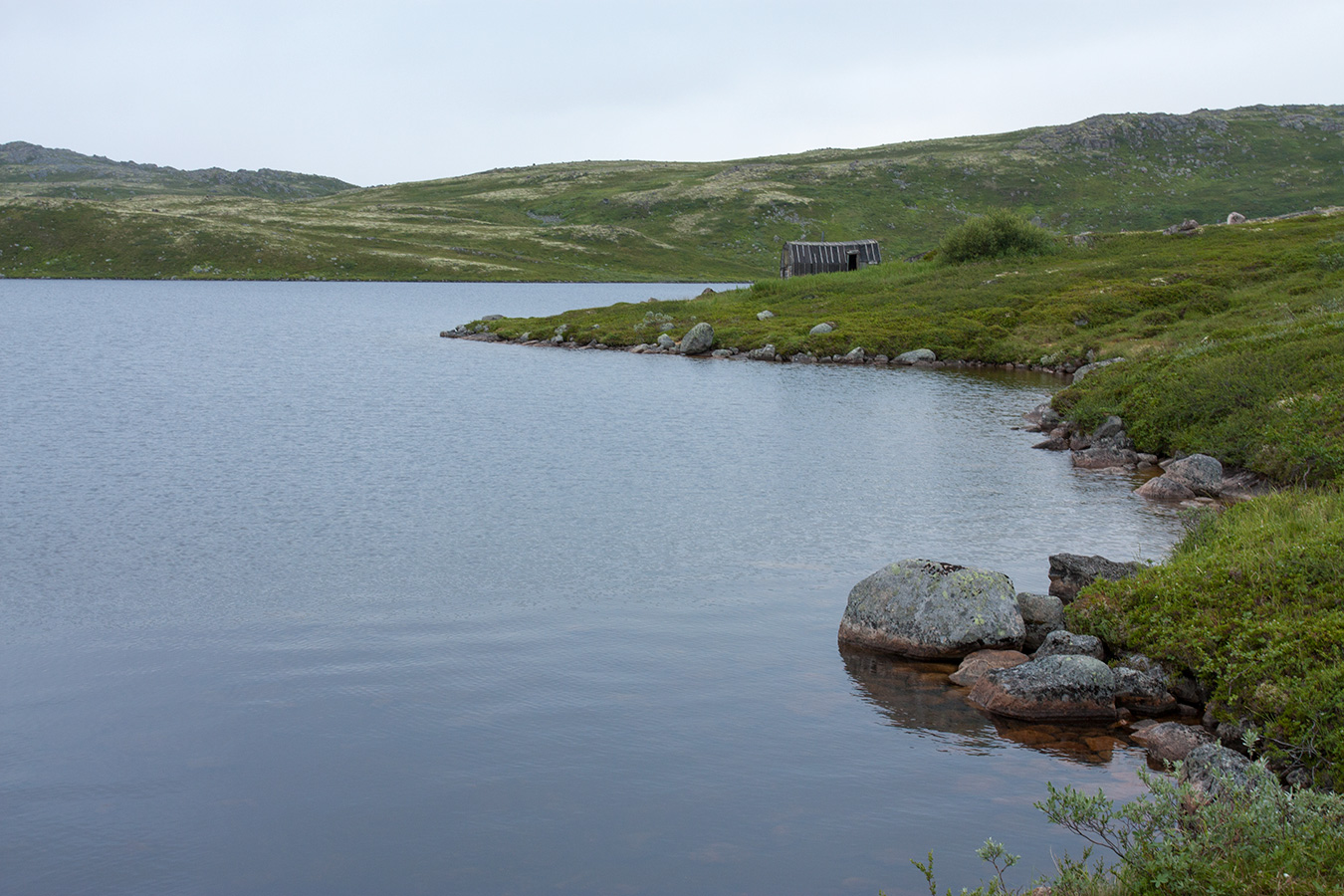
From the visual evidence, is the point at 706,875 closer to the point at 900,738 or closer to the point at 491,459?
the point at 900,738

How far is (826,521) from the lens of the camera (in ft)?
92.0

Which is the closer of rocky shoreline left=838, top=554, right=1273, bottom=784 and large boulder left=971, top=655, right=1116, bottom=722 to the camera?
rocky shoreline left=838, top=554, right=1273, bottom=784

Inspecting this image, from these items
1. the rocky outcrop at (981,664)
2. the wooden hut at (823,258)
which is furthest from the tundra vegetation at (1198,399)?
the wooden hut at (823,258)

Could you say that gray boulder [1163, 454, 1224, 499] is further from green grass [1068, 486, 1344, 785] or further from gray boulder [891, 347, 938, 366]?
gray boulder [891, 347, 938, 366]

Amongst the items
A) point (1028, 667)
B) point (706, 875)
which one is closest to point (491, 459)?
point (1028, 667)

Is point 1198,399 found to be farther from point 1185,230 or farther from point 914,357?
point 1185,230

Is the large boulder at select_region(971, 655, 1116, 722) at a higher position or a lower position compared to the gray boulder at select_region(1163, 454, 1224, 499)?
lower

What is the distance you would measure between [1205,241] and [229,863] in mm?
97879

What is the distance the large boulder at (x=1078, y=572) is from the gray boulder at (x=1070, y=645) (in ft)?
8.07

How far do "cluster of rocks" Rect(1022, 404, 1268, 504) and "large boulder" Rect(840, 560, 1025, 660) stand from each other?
14636 millimetres

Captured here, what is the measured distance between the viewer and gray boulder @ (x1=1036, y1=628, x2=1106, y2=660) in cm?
1748

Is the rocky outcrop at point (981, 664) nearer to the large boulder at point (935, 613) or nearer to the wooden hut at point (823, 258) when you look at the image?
the large boulder at point (935, 613)

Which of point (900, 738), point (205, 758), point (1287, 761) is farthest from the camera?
point (900, 738)

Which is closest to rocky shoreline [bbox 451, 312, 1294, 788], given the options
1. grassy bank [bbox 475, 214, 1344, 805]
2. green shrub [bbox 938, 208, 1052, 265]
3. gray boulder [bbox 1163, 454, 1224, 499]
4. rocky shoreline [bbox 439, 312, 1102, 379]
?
grassy bank [bbox 475, 214, 1344, 805]
